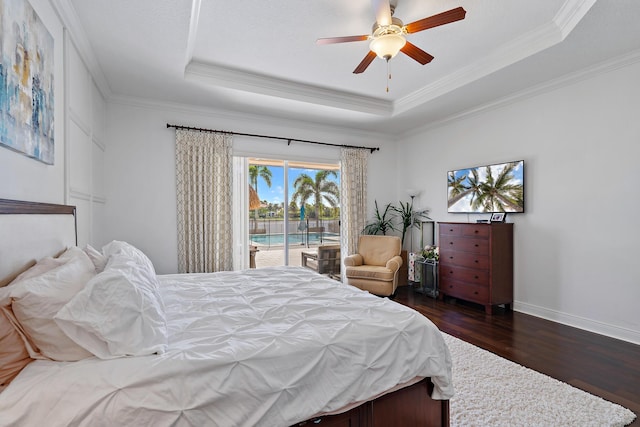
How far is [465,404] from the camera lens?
6.71 feet

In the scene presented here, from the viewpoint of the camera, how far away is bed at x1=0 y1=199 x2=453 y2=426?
1.08 metres

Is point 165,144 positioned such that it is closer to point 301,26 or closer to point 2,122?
point 301,26

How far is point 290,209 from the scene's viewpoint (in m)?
5.23

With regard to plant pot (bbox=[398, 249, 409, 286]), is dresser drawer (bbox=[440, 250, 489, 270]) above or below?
above

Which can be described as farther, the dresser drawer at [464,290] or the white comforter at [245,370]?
the dresser drawer at [464,290]

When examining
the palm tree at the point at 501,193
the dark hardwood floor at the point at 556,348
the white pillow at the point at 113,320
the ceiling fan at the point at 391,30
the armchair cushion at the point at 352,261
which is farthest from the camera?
the armchair cushion at the point at 352,261

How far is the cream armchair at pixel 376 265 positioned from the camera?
14.6 ft

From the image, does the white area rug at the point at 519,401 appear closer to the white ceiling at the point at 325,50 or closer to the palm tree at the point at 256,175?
the white ceiling at the point at 325,50

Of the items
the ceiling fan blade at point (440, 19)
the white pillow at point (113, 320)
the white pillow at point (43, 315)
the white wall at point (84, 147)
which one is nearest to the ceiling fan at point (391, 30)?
the ceiling fan blade at point (440, 19)

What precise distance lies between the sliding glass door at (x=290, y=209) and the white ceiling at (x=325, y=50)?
106 cm

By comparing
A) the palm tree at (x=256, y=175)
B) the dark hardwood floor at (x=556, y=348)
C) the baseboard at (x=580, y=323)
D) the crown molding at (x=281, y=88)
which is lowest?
the dark hardwood floor at (x=556, y=348)

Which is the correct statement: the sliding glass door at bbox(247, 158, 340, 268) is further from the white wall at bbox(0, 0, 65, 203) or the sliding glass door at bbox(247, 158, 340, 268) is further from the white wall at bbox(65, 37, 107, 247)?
the white wall at bbox(0, 0, 65, 203)

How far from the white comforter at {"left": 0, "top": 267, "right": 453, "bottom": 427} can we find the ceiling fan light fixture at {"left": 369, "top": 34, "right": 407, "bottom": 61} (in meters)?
1.98

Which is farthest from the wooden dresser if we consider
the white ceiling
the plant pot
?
the white ceiling
